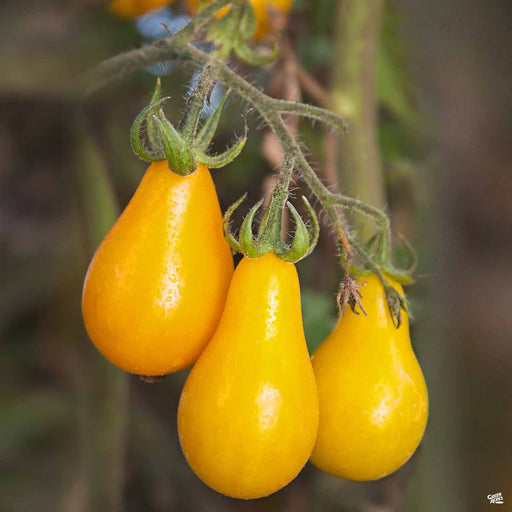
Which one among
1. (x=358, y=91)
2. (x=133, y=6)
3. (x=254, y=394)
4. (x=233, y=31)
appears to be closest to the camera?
(x=254, y=394)

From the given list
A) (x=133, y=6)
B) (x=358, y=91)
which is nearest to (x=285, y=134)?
(x=358, y=91)

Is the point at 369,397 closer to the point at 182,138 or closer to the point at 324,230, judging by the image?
the point at 182,138

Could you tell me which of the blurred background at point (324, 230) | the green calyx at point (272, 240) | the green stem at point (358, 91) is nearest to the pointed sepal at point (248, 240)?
the green calyx at point (272, 240)

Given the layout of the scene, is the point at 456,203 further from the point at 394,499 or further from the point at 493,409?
the point at 394,499

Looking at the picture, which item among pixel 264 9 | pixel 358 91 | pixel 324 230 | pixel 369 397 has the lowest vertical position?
pixel 324 230

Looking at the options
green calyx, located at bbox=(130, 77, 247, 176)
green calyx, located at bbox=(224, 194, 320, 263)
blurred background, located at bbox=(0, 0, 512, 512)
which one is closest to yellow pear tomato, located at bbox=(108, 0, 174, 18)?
blurred background, located at bbox=(0, 0, 512, 512)

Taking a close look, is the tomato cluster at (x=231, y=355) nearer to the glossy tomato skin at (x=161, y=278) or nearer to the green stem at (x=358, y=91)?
the glossy tomato skin at (x=161, y=278)
